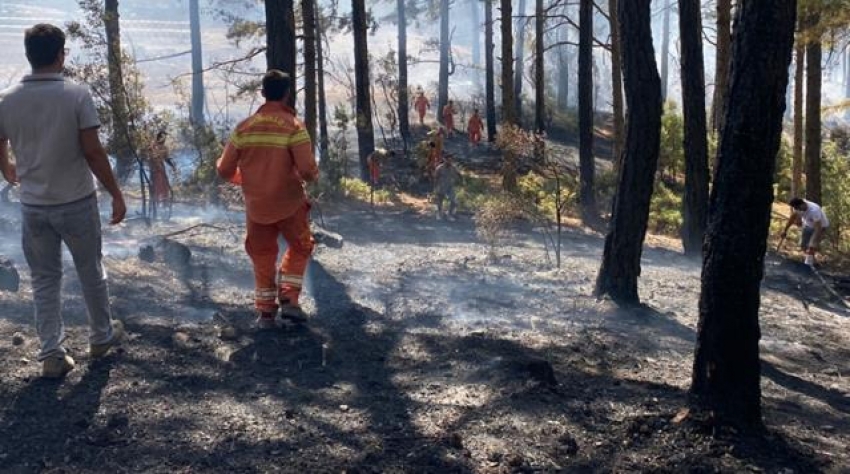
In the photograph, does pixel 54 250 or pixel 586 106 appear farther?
pixel 586 106

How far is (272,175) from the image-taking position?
607cm

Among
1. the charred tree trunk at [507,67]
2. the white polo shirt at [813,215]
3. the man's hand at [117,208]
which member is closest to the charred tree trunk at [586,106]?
the charred tree trunk at [507,67]

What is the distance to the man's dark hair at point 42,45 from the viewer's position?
15.5 ft

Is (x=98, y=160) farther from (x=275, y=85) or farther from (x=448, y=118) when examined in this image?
(x=448, y=118)

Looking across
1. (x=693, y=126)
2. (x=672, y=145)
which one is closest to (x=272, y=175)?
(x=693, y=126)

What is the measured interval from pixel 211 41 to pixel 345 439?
6485 centimetres

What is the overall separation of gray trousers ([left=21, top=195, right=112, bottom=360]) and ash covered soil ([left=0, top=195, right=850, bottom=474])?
0.33 metres

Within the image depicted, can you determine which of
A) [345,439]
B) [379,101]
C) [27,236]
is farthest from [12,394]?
[379,101]

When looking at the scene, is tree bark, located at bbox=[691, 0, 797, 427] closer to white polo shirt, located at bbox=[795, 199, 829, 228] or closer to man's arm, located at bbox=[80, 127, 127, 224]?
man's arm, located at bbox=[80, 127, 127, 224]

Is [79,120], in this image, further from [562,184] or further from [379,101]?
[379,101]

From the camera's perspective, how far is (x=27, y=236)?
493cm

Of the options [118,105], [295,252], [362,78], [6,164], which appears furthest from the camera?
[362,78]

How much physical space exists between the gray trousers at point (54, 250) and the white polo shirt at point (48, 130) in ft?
0.24

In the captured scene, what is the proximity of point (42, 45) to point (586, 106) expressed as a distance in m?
15.9
